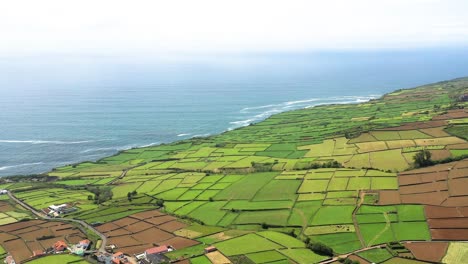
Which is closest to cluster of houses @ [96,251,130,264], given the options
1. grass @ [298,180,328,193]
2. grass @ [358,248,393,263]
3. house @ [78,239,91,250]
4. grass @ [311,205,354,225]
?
house @ [78,239,91,250]

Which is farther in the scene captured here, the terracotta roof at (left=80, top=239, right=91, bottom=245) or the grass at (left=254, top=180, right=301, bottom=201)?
the grass at (left=254, top=180, right=301, bottom=201)

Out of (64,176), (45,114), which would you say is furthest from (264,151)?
(45,114)

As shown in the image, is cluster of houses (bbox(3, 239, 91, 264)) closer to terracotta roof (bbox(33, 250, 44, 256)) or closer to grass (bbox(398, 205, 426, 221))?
terracotta roof (bbox(33, 250, 44, 256))

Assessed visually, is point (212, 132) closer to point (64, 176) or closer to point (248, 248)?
point (64, 176)

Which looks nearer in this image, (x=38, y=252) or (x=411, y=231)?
(x=411, y=231)

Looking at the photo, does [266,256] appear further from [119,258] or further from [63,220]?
[63,220]

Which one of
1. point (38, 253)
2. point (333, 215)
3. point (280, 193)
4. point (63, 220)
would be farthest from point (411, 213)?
point (63, 220)
